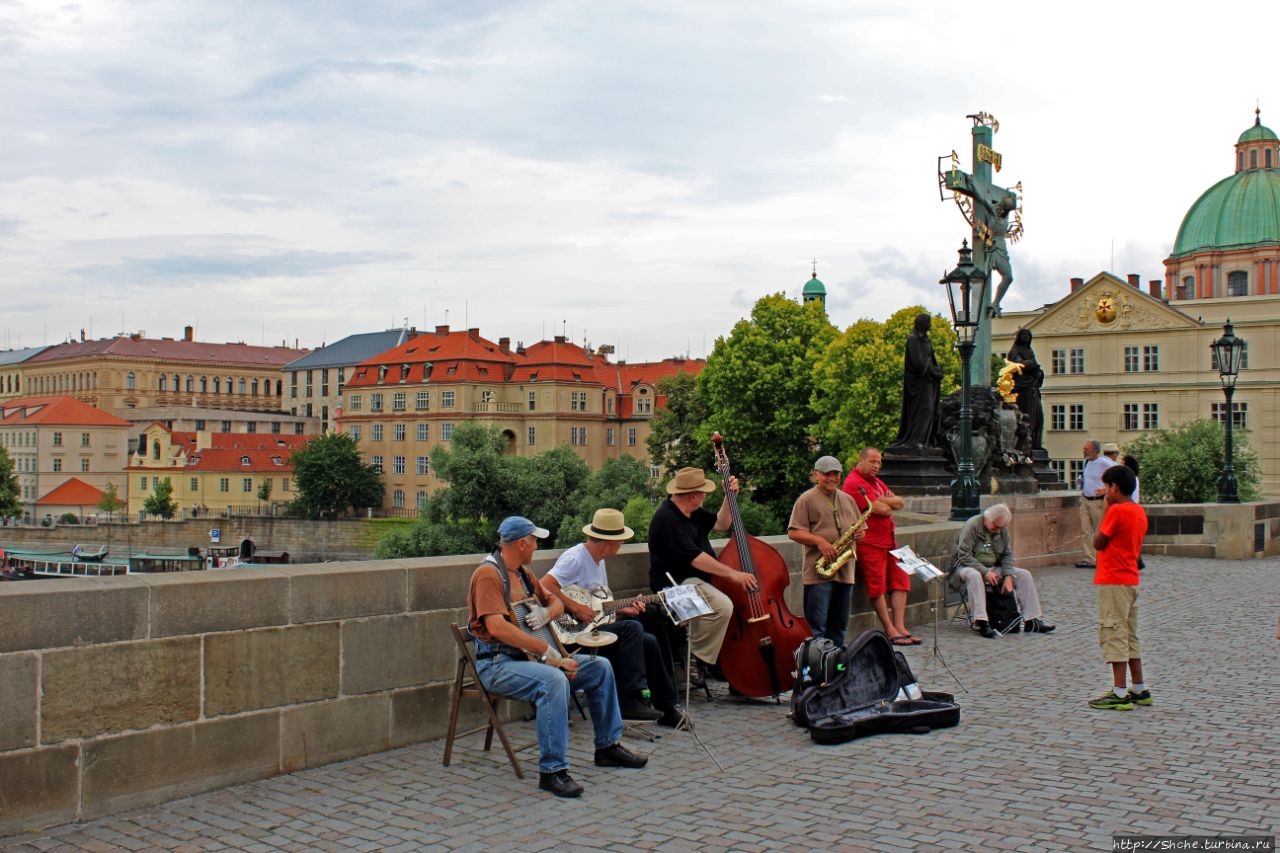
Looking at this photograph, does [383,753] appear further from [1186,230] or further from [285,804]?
[1186,230]

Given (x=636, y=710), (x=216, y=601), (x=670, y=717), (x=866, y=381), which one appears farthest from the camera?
(x=866, y=381)

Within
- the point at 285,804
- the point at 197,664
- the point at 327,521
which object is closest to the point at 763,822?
the point at 285,804

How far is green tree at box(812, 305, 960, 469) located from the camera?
48.0m

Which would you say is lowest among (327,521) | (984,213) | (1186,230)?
(327,521)

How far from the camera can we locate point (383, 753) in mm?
7230

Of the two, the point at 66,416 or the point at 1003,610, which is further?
the point at 66,416

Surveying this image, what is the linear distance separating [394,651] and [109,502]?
116418 millimetres

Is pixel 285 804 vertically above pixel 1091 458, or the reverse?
pixel 1091 458

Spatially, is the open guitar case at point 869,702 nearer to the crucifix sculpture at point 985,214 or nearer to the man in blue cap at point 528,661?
the man in blue cap at point 528,661

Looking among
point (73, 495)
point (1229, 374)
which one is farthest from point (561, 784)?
point (73, 495)

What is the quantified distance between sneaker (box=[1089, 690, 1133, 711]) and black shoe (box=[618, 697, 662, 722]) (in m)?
2.93

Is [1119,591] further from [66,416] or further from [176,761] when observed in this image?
[66,416]

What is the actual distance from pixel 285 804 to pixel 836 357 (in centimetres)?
4583

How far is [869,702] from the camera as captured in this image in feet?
25.7
